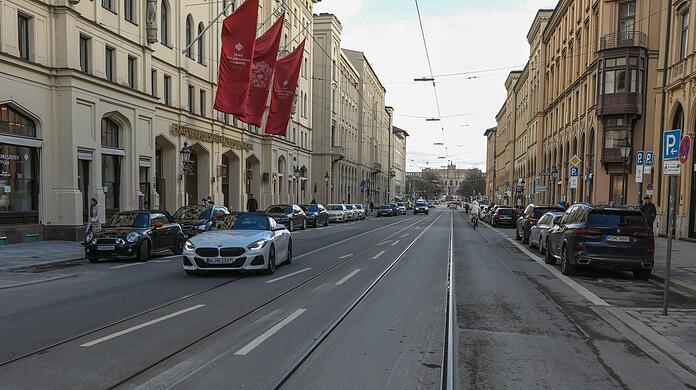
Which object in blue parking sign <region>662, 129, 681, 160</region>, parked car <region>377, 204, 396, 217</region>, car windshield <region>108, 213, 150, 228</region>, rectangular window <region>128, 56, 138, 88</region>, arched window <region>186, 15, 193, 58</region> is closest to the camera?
blue parking sign <region>662, 129, 681, 160</region>

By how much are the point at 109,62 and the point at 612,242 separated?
20669mm

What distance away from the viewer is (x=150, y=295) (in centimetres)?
926

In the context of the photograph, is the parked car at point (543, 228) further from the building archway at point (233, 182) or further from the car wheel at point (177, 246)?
the building archway at point (233, 182)

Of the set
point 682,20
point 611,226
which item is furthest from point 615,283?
point 682,20

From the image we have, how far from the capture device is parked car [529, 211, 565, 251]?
16.7 metres

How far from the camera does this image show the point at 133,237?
47.5ft

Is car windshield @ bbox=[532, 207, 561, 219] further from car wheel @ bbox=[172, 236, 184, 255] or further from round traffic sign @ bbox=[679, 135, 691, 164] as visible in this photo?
car wheel @ bbox=[172, 236, 184, 255]

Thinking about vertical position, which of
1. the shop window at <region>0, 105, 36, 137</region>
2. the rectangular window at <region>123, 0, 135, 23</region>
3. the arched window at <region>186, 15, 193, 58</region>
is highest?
the arched window at <region>186, 15, 193, 58</region>

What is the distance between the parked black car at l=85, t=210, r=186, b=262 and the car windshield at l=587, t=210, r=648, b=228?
11.4 m

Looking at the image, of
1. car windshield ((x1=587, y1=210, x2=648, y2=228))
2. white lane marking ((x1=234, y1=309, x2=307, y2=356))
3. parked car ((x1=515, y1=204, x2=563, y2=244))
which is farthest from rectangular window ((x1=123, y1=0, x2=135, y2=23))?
car windshield ((x1=587, y1=210, x2=648, y2=228))

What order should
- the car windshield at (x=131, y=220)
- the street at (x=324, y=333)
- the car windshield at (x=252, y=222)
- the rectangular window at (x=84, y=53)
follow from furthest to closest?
the rectangular window at (x=84, y=53) < the car windshield at (x=131, y=220) < the car windshield at (x=252, y=222) < the street at (x=324, y=333)

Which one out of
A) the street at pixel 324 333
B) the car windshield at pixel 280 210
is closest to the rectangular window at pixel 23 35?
the street at pixel 324 333

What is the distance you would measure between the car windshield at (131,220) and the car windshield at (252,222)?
13.3 feet

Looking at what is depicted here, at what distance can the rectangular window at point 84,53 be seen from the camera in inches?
832
